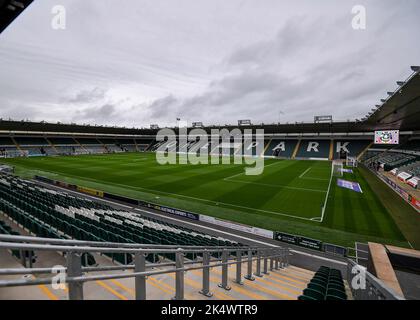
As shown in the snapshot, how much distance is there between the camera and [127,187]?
26516 mm

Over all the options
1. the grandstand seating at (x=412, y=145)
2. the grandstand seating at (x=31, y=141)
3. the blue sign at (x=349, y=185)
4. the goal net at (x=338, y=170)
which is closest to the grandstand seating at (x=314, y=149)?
the grandstand seating at (x=412, y=145)

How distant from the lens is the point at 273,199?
2248 centimetres

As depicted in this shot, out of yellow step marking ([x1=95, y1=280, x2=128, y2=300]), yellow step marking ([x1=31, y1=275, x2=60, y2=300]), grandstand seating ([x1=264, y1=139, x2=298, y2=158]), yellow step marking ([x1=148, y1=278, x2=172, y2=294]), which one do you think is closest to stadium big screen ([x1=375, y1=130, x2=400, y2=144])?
grandstand seating ([x1=264, y1=139, x2=298, y2=158])

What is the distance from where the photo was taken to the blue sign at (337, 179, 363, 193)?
88.7 ft

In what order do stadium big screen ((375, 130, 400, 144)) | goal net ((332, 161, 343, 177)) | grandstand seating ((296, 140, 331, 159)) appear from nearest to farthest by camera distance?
stadium big screen ((375, 130, 400, 144)) < goal net ((332, 161, 343, 177)) < grandstand seating ((296, 140, 331, 159))

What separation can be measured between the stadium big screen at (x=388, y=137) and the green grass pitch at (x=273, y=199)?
5.84 m

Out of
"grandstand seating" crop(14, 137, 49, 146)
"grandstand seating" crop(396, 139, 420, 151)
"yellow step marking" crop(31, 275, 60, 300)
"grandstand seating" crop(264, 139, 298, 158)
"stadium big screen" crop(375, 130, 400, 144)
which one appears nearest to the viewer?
"yellow step marking" crop(31, 275, 60, 300)

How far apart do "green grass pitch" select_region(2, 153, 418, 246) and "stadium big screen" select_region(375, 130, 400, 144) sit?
5.84 m

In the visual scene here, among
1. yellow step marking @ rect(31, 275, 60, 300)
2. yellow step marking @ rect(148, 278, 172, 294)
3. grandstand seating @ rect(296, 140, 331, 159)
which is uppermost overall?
grandstand seating @ rect(296, 140, 331, 159)

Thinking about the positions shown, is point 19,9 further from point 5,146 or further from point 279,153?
point 5,146

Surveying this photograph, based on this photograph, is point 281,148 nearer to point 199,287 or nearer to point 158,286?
point 199,287

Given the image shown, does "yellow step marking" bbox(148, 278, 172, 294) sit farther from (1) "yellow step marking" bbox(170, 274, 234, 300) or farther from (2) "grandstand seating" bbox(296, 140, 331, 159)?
(2) "grandstand seating" bbox(296, 140, 331, 159)

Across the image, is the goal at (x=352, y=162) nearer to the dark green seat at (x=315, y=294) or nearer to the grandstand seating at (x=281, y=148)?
the grandstand seating at (x=281, y=148)

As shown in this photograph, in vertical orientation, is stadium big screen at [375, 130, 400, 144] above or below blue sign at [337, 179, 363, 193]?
above
